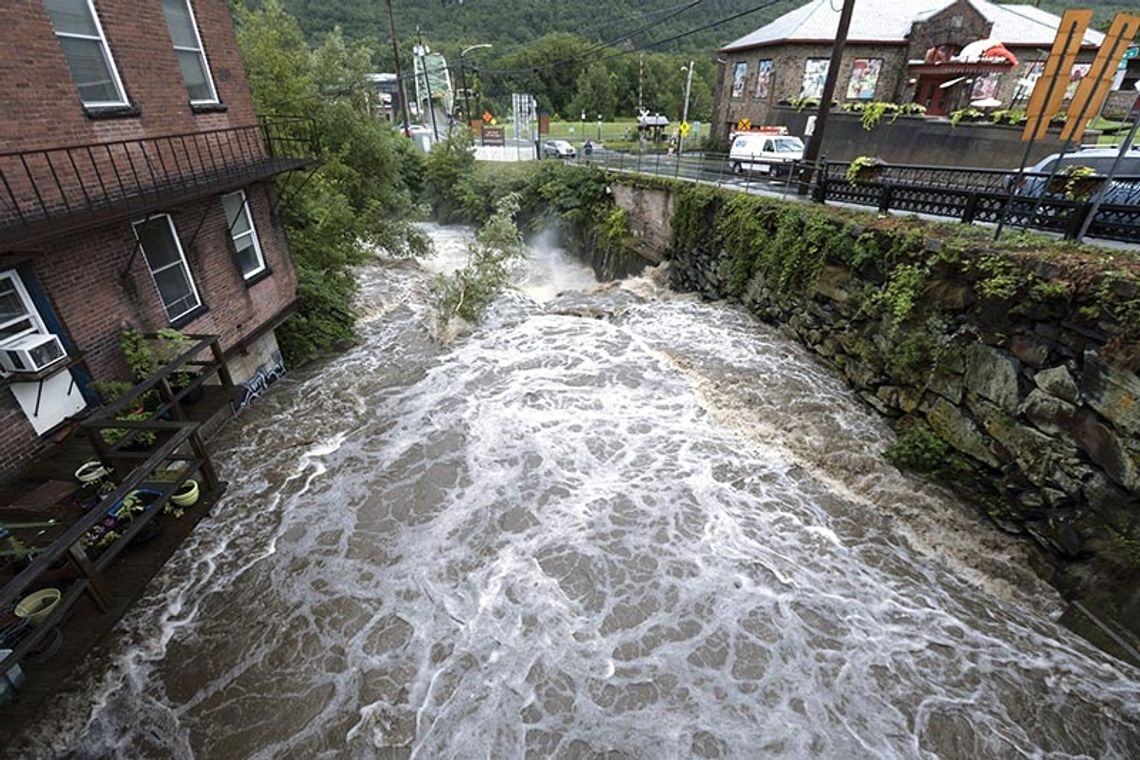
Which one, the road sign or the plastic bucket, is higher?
the road sign

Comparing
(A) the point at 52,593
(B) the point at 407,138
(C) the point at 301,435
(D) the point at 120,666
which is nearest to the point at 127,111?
(C) the point at 301,435

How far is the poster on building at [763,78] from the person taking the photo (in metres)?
27.6

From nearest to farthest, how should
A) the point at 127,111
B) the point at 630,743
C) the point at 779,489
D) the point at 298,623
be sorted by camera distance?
Answer: the point at 630,743, the point at 298,623, the point at 127,111, the point at 779,489

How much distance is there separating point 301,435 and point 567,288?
42.8 feet

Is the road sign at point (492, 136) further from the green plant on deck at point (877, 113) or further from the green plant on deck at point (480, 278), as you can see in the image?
the green plant on deck at point (877, 113)

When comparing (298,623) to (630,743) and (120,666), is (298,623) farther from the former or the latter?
(630,743)

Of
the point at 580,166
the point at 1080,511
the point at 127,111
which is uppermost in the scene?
the point at 127,111

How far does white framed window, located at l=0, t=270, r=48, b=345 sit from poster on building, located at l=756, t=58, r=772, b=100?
1243 inches

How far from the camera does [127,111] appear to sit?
7.04 metres

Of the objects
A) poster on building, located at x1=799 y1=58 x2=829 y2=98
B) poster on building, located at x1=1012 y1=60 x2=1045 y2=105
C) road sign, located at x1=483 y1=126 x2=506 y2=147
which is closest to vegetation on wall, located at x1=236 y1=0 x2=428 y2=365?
road sign, located at x1=483 y1=126 x2=506 y2=147

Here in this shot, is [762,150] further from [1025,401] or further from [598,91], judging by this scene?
[598,91]

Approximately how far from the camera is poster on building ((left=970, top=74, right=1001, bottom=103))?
85.9 ft

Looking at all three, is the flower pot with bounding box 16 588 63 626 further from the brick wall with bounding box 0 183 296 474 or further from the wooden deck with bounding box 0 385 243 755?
the brick wall with bounding box 0 183 296 474

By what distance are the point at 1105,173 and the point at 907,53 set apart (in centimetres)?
2207
